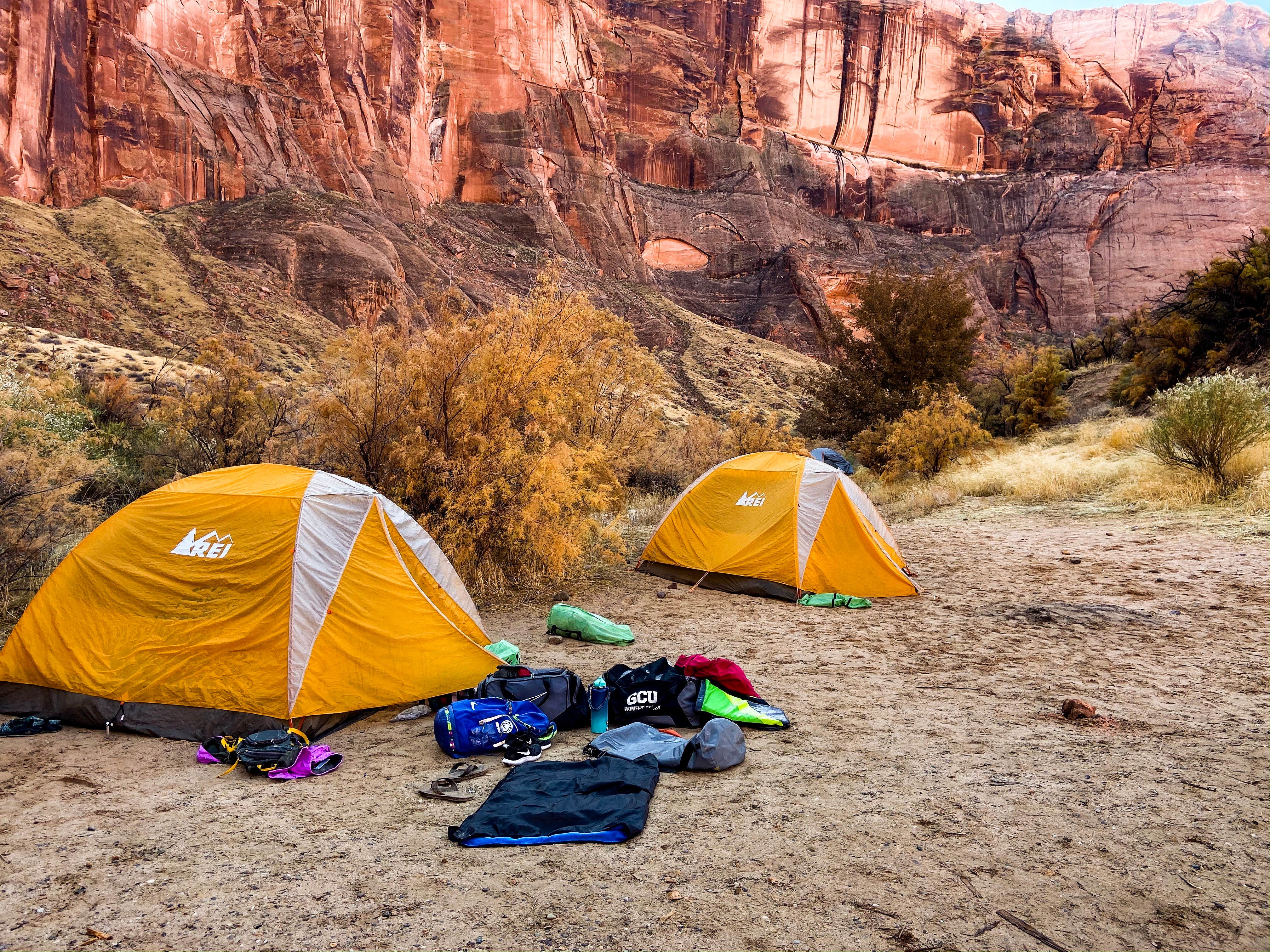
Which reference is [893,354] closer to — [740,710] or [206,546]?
[740,710]

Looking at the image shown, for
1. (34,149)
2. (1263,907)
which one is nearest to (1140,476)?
(1263,907)

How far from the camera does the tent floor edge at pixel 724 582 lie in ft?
27.0

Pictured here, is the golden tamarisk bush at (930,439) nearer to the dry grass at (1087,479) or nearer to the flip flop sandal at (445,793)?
the dry grass at (1087,479)

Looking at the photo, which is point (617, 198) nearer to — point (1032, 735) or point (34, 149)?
point (34, 149)

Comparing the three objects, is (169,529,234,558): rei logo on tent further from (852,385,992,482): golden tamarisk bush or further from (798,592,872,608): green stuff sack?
(852,385,992,482): golden tamarisk bush

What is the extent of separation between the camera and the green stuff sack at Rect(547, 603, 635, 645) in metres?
6.63

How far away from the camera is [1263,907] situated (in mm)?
2574

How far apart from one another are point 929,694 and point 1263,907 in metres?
2.58

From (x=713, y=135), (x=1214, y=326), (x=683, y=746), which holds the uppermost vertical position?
(x=713, y=135)

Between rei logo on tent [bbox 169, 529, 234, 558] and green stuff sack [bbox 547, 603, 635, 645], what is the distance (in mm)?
2899

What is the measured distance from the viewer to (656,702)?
469 cm

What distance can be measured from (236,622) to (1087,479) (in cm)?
1396

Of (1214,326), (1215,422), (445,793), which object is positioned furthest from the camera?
(1214,326)

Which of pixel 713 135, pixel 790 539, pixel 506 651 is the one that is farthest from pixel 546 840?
pixel 713 135
